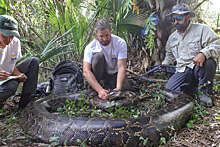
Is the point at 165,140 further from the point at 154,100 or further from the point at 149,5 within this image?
the point at 149,5

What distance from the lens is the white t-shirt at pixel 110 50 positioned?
3.96 metres

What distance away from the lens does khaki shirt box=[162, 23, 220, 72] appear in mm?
3830

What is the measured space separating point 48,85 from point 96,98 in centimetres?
168

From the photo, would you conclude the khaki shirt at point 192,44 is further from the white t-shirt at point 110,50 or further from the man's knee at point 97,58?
the man's knee at point 97,58

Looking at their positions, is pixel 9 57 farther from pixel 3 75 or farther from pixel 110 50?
pixel 110 50

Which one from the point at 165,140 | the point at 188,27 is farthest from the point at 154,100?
the point at 188,27

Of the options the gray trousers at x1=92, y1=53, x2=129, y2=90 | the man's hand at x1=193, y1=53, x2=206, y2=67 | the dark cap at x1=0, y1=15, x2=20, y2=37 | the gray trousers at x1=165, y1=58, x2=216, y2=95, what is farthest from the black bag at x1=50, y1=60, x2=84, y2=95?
the man's hand at x1=193, y1=53, x2=206, y2=67

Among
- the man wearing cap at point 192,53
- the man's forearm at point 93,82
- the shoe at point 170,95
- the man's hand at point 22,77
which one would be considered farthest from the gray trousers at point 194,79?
the man's hand at point 22,77

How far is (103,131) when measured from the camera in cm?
235

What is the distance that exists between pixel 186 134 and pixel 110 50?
216cm

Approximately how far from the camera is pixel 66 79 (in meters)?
4.39

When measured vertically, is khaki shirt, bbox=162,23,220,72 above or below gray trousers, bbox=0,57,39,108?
above

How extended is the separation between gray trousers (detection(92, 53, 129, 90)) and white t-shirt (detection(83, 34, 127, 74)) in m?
0.10

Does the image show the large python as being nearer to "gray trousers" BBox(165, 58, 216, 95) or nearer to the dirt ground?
the dirt ground
